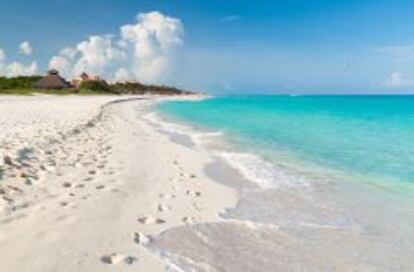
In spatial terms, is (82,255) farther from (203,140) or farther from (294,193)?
(203,140)

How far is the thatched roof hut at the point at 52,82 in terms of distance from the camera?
317 ft

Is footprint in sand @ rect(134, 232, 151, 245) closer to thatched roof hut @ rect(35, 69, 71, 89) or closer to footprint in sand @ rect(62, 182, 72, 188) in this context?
footprint in sand @ rect(62, 182, 72, 188)

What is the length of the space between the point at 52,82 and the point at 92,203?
98599mm

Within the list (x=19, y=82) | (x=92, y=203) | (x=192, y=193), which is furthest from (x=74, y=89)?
(x=92, y=203)

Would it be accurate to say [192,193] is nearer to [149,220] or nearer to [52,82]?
[149,220]

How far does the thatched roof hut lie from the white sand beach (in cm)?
9023

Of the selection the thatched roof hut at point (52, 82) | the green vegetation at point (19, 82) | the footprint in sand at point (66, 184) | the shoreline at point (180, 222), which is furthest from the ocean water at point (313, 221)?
the thatched roof hut at point (52, 82)

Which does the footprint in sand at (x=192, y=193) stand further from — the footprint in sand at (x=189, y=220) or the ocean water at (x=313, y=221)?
the footprint in sand at (x=189, y=220)

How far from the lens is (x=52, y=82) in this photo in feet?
324

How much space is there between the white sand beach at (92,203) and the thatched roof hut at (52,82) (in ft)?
296

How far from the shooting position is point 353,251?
533cm

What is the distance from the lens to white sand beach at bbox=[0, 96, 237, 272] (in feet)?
14.9

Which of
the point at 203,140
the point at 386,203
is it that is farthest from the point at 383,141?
the point at 386,203

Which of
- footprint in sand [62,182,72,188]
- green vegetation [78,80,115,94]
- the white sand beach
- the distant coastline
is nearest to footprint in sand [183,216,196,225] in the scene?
the white sand beach
